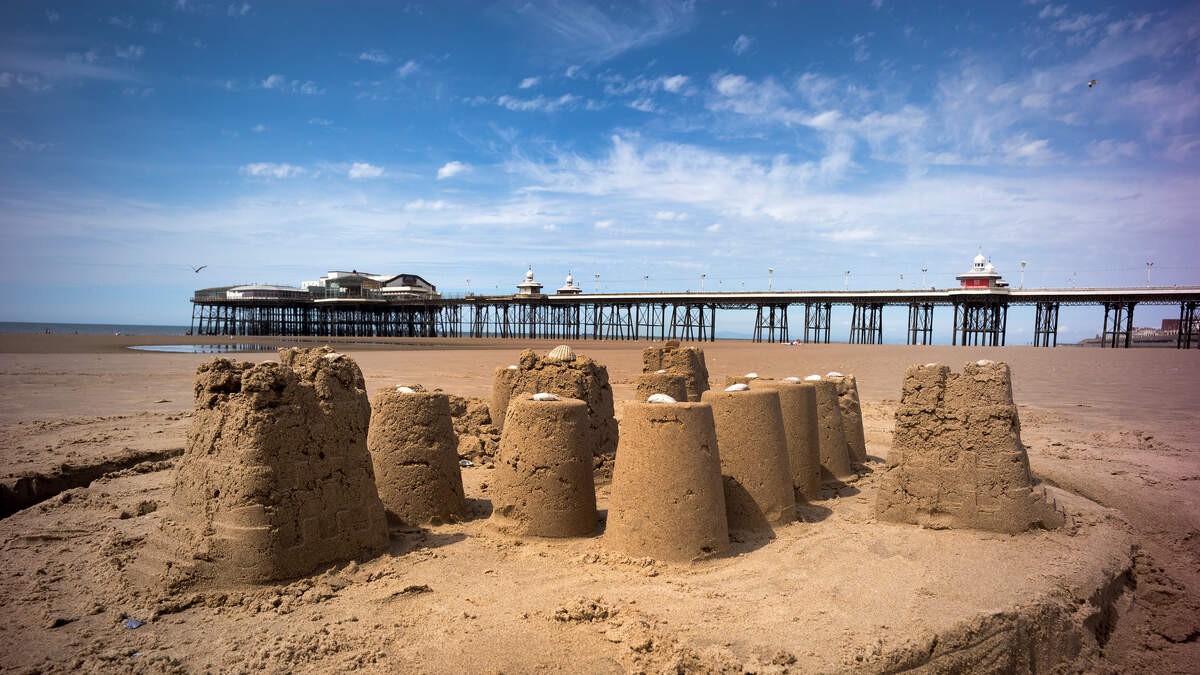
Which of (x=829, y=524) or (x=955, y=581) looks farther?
(x=829, y=524)

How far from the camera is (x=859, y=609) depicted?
407 centimetres

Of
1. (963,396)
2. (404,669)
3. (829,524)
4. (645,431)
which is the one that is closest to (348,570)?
(404,669)

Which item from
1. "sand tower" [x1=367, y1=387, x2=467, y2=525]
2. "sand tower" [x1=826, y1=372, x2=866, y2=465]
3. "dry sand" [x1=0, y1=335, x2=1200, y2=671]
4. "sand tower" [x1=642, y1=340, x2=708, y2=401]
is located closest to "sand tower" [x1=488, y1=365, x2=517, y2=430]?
"dry sand" [x1=0, y1=335, x2=1200, y2=671]

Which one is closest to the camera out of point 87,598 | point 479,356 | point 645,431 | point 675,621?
point 675,621

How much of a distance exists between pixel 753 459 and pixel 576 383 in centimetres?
237

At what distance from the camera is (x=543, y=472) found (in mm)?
5523

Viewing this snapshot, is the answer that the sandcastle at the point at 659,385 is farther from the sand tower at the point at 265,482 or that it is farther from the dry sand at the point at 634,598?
the sand tower at the point at 265,482

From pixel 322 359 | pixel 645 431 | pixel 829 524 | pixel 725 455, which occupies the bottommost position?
pixel 829 524

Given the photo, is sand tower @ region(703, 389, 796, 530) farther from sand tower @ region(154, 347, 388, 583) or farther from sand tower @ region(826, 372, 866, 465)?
sand tower @ region(826, 372, 866, 465)

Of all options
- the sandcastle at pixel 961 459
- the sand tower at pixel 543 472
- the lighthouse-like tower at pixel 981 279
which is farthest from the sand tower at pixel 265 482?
the lighthouse-like tower at pixel 981 279

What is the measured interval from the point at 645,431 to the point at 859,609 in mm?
1887

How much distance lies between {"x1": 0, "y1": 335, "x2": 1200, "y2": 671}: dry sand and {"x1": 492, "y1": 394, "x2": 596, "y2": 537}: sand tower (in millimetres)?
181

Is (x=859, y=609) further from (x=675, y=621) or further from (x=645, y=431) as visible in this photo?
(x=645, y=431)

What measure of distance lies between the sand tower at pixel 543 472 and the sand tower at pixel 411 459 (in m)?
0.75
